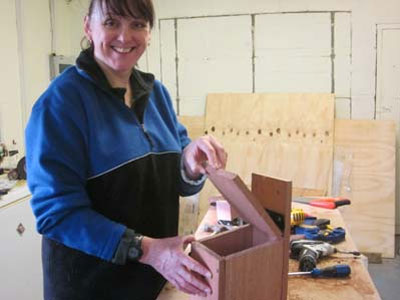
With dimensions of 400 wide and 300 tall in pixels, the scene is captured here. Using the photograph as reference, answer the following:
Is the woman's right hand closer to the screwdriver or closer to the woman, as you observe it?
the woman

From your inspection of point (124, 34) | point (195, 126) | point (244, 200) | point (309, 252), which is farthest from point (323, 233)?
point (195, 126)

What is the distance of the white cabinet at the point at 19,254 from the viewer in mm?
1982

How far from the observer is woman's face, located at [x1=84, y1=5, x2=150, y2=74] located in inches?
37.4

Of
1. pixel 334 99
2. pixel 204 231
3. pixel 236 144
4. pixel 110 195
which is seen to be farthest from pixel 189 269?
pixel 334 99

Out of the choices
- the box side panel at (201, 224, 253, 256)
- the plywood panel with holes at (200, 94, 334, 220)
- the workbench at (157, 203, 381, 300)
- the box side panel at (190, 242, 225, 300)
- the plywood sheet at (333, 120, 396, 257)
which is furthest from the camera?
the plywood panel with holes at (200, 94, 334, 220)

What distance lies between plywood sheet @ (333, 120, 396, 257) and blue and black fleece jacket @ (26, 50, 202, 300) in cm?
226

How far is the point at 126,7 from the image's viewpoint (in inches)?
36.7

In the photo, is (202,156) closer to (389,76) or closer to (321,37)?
(321,37)

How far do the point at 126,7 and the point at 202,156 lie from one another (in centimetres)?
42

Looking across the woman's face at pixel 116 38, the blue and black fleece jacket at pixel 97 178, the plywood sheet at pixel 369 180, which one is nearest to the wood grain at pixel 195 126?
the plywood sheet at pixel 369 180

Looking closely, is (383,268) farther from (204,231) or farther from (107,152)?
(107,152)

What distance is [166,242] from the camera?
0.79 m

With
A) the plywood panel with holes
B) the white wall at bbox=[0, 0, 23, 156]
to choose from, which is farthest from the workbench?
the white wall at bbox=[0, 0, 23, 156]

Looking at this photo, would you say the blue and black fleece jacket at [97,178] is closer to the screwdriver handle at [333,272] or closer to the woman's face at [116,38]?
the woman's face at [116,38]
